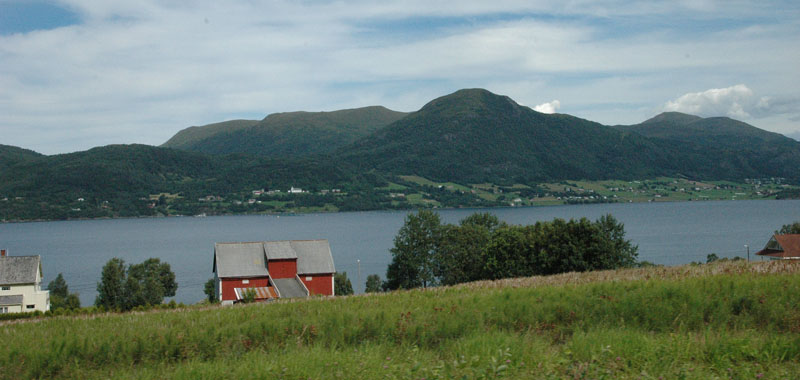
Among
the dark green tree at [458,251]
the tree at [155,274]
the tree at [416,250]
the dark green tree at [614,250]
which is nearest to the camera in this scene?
the dark green tree at [614,250]

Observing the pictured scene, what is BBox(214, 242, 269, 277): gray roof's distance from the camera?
46.9 m

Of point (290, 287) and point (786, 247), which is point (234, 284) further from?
point (786, 247)

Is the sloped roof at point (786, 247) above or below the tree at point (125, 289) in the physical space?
above

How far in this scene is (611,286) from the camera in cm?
1262

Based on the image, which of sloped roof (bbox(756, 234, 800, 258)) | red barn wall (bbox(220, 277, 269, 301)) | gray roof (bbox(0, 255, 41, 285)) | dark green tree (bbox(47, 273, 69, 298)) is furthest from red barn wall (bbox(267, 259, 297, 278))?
sloped roof (bbox(756, 234, 800, 258))

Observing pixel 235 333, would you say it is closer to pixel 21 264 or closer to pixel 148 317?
pixel 148 317

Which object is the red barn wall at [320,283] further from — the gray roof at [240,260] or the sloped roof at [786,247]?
the sloped roof at [786,247]

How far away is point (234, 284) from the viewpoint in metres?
47.1

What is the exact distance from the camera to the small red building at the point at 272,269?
153 ft

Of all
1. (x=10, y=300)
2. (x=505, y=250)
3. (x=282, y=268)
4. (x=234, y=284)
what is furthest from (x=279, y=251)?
(x=10, y=300)

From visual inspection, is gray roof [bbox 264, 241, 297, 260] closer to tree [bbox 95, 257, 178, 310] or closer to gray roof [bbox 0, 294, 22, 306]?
tree [bbox 95, 257, 178, 310]

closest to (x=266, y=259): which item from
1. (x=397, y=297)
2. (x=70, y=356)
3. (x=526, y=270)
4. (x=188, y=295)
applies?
(x=526, y=270)

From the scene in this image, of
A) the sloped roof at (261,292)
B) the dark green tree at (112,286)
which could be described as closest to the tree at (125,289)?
the dark green tree at (112,286)

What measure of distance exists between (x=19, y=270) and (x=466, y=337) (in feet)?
191
